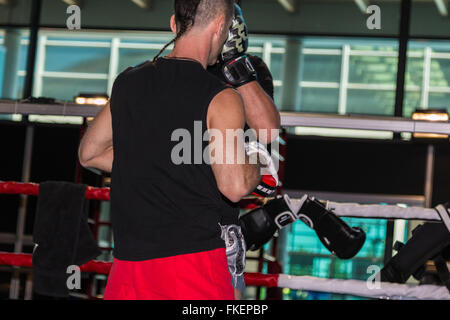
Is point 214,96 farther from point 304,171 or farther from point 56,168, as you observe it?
point 56,168

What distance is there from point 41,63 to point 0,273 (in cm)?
238

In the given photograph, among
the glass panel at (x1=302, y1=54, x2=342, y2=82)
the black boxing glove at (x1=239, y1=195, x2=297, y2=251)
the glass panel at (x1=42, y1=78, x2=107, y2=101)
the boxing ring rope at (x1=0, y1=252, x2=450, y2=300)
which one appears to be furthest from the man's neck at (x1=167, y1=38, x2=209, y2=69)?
the glass panel at (x1=42, y1=78, x2=107, y2=101)

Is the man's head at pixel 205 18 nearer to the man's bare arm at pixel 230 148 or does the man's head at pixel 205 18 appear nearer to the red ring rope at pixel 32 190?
the man's bare arm at pixel 230 148

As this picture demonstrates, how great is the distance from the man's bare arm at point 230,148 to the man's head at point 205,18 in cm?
17

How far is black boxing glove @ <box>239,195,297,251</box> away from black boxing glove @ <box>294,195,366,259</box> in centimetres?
5

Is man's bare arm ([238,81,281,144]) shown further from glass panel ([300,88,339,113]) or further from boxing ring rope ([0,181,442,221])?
glass panel ([300,88,339,113])

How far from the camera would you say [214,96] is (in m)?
1.48

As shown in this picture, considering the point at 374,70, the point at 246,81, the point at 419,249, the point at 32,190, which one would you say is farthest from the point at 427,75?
the point at 246,81

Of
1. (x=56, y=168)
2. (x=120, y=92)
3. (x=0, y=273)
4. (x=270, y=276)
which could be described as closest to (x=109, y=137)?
(x=120, y=92)

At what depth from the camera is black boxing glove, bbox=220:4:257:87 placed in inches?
78.5

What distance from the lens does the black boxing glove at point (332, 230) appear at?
7.39ft

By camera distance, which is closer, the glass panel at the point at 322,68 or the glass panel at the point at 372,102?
the glass panel at the point at 372,102

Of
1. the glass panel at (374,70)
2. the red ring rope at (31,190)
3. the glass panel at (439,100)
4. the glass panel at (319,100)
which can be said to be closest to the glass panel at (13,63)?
the glass panel at (319,100)

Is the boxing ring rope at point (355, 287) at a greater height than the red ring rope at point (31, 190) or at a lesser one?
lesser
